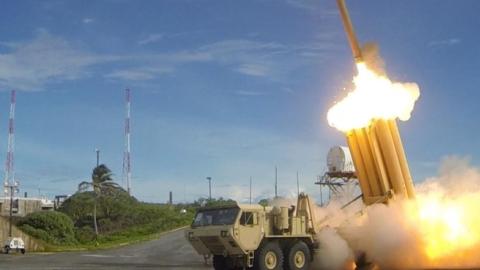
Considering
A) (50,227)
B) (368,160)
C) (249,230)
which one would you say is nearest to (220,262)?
(249,230)

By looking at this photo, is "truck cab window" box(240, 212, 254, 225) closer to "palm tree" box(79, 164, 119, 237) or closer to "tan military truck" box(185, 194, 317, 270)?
"tan military truck" box(185, 194, 317, 270)

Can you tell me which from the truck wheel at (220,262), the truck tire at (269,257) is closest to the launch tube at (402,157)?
the truck tire at (269,257)

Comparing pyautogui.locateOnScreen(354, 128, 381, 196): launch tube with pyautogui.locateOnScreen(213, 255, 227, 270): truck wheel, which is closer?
pyautogui.locateOnScreen(354, 128, 381, 196): launch tube

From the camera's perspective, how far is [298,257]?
74.5 feet

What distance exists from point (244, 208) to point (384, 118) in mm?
5742

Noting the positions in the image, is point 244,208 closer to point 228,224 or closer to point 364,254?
point 228,224

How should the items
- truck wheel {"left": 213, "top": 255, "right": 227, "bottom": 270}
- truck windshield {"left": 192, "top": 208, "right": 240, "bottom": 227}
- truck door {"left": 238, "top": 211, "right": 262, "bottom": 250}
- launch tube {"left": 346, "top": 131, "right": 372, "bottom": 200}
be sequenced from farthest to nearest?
1. truck wheel {"left": 213, "top": 255, "right": 227, "bottom": 270}
2. launch tube {"left": 346, "top": 131, "right": 372, "bottom": 200}
3. truck windshield {"left": 192, "top": 208, "right": 240, "bottom": 227}
4. truck door {"left": 238, "top": 211, "right": 262, "bottom": 250}

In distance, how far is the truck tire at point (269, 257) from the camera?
72.5 ft

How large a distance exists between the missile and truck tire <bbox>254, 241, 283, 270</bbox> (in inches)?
279

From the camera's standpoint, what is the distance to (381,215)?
896 inches

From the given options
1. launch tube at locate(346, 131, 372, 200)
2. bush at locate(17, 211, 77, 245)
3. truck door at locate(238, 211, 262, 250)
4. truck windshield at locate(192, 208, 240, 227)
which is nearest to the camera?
truck door at locate(238, 211, 262, 250)

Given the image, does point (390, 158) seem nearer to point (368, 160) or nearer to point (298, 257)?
point (368, 160)

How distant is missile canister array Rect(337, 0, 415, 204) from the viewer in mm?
22312

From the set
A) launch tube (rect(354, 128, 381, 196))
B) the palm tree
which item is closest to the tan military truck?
launch tube (rect(354, 128, 381, 196))
